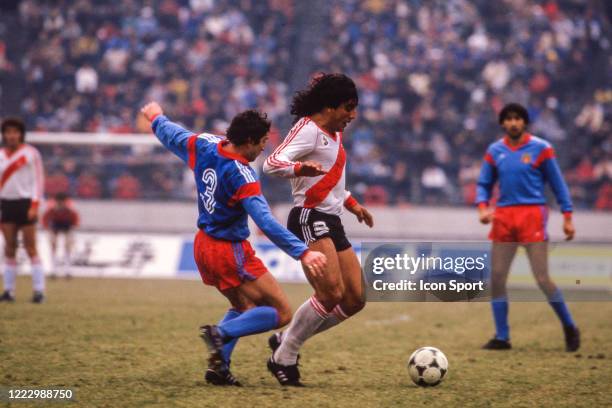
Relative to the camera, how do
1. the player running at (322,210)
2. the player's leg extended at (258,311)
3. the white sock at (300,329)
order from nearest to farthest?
the player's leg extended at (258,311) < the player running at (322,210) < the white sock at (300,329)

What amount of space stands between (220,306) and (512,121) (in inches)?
234

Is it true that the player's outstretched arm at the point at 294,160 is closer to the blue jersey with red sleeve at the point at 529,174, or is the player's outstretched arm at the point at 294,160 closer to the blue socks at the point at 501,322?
the blue jersey with red sleeve at the point at 529,174

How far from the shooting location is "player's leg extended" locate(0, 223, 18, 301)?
1270 centimetres

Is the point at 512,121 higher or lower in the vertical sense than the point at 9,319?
higher

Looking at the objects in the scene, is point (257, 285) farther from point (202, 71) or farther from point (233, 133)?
point (202, 71)

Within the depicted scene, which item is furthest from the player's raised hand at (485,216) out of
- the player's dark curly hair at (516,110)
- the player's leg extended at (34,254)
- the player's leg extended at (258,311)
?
the player's leg extended at (34,254)

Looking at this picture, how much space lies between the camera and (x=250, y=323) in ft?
21.1

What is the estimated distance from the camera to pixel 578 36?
25.1m

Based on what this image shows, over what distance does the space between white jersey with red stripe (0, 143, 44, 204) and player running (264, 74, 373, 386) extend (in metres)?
6.68

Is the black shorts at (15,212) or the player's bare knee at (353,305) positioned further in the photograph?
the black shorts at (15,212)

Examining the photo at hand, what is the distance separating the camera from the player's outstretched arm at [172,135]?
6727 mm

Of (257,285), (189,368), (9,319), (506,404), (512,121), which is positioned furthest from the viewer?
(9,319)

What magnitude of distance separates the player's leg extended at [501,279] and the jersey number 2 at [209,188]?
3.74 meters

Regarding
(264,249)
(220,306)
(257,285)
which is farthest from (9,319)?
(264,249)
